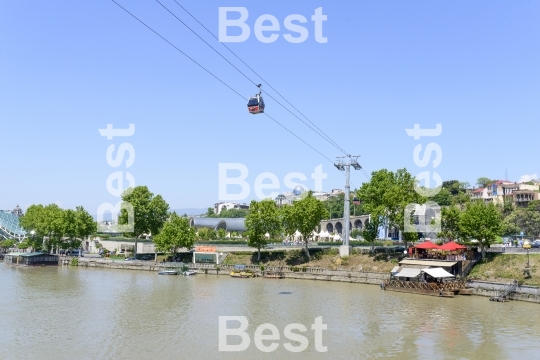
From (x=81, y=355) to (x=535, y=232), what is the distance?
10728 cm

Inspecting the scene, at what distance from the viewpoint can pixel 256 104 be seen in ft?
121

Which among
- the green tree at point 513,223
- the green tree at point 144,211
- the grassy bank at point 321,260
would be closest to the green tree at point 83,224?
the green tree at point 144,211

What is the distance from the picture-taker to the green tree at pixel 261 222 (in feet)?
254

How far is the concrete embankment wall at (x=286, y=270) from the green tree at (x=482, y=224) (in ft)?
37.9

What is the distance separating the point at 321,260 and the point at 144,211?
35.7m

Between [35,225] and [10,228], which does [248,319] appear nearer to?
[35,225]

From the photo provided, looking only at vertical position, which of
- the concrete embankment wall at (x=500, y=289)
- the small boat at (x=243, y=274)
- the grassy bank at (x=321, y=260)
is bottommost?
the small boat at (x=243, y=274)

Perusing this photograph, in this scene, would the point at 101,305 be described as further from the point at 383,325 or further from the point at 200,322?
the point at 383,325

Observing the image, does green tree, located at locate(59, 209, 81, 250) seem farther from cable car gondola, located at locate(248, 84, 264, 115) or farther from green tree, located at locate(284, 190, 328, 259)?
cable car gondola, located at locate(248, 84, 264, 115)

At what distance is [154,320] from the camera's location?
36781 millimetres

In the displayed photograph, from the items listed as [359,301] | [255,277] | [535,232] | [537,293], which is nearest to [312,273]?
[255,277]

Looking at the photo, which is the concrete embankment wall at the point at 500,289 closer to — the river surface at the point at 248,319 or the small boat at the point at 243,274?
the river surface at the point at 248,319

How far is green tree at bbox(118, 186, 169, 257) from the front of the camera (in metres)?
89.7

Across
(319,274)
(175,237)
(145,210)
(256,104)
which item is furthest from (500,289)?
(145,210)
